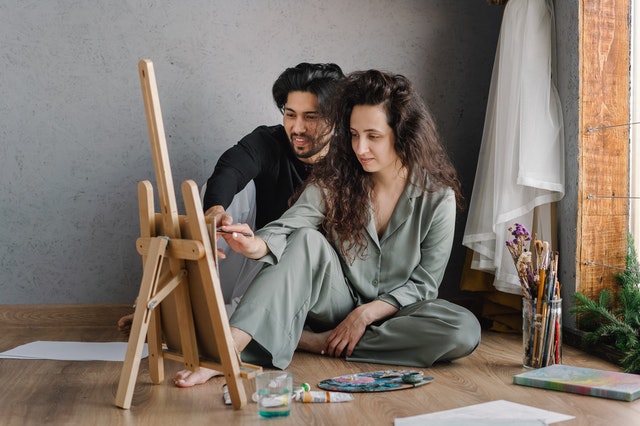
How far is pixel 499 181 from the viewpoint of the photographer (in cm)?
292

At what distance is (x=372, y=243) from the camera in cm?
257

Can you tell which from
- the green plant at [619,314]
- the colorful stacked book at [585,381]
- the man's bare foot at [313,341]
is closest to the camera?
the colorful stacked book at [585,381]

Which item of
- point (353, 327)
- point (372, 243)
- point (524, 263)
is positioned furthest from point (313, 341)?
point (524, 263)

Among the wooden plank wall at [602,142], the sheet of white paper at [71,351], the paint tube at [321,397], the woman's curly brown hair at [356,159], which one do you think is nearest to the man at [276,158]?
the woman's curly brown hair at [356,159]

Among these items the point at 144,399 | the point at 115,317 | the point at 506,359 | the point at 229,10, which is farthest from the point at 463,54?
the point at 144,399

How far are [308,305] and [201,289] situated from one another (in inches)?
21.9

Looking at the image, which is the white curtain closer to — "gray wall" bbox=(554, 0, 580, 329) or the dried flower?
"gray wall" bbox=(554, 0, 580, 329)

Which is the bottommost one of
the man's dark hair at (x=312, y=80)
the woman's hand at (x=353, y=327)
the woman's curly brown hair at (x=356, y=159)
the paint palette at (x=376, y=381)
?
the paint palette at (x=376, y=381)

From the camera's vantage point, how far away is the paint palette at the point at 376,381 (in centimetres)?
203

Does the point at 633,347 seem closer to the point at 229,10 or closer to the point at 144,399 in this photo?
the point at 144,399

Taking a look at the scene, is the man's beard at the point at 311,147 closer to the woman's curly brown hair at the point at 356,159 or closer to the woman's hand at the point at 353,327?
the woman's curly brown hair at the point at 356,159

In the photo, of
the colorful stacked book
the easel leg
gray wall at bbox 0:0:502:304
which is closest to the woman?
the colorful stacked book

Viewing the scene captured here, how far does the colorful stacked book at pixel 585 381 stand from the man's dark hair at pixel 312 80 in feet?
4.09

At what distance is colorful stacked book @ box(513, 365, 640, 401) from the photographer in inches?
77.3
